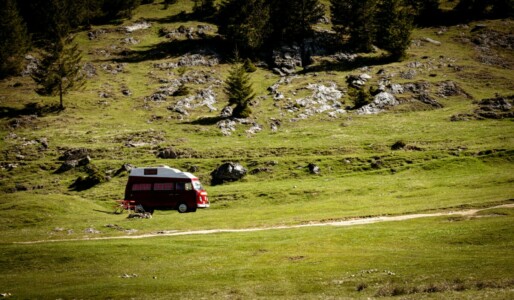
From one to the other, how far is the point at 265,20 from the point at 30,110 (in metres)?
64.9

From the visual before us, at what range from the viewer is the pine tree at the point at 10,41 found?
103131 millimetres

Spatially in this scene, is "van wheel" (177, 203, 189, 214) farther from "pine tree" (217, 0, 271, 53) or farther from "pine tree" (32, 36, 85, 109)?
"pine tree" (217, 0, 271, 53)

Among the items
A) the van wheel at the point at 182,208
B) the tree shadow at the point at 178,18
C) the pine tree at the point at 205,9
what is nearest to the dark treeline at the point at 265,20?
the pine tree at the point at 205,9

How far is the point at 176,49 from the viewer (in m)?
123

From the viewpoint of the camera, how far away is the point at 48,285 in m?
25.7

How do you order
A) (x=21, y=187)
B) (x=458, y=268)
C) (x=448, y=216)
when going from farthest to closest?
(x=21, y=187) < (x=448, y=216) < (x=458, y=268)

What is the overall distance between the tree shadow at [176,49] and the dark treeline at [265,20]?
164 inches

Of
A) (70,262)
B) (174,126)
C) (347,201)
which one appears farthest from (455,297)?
(174,126)

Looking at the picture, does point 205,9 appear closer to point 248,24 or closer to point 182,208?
point 248,24

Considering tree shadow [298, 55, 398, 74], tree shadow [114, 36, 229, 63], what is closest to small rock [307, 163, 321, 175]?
tree shadow [298, 55, 398, 74]

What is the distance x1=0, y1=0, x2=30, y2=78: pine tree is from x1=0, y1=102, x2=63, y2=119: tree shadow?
17254 millimetres

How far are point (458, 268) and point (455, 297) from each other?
5.47 metres

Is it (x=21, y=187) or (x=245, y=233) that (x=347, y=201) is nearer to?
(x=245, y=233)

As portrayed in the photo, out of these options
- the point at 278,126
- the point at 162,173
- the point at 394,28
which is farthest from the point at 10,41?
the point at 394,28
